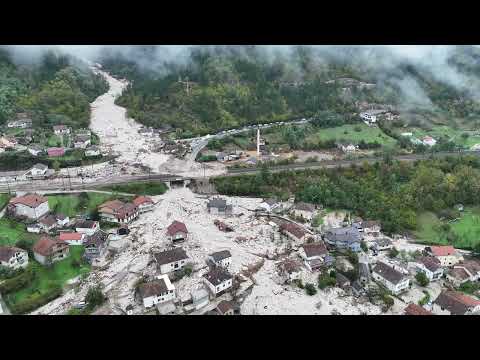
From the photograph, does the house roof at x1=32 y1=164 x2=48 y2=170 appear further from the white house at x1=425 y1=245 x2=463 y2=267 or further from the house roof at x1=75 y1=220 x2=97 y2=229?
the white house at x1=425 y1=245 x2=463 y2=267

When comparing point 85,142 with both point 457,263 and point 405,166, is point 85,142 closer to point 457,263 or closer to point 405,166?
point 405,166

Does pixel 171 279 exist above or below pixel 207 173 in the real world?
below

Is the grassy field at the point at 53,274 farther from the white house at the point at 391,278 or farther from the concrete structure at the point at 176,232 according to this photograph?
the white house at the point at 391,278

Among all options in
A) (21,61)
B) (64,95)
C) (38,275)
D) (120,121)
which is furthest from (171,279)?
(21,61)

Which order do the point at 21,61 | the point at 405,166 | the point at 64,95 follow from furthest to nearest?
the point at 21,61 → the point at 64,95 → the point at 405,166

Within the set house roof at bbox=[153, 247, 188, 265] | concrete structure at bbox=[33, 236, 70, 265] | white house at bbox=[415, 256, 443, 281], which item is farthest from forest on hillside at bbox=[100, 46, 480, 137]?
white house at bbox=[415, 256, 443, 281]

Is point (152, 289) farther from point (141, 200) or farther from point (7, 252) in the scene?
point (141, 200)

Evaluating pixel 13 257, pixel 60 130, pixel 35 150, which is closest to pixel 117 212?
pixel 13 257

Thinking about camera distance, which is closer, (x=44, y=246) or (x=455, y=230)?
(x=44, y=246)
